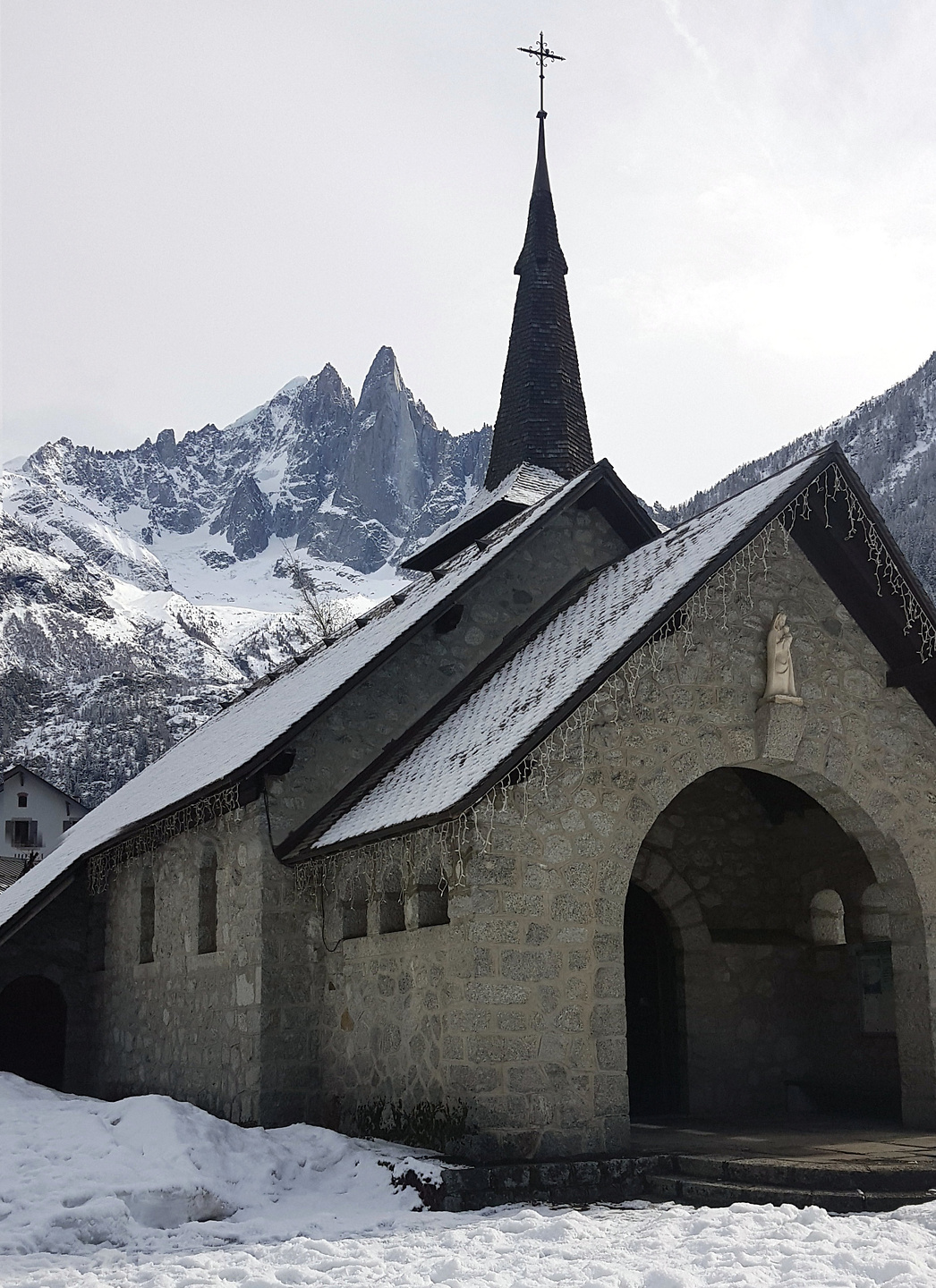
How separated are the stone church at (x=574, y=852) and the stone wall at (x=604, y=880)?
22 millimetres

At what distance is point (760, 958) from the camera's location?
44.3 ft

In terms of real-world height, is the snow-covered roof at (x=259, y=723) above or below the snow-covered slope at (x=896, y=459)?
below

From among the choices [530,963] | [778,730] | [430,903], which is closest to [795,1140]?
[530,963]

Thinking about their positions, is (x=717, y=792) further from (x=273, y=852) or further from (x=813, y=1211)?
(x=813, y=1211)

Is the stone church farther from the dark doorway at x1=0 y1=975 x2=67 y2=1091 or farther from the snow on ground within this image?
the dark doorway at x1=0 y1=975 x2=67 y2=1091

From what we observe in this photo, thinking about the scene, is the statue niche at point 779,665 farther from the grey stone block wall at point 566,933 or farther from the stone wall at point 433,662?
the stone wall at point 433,662

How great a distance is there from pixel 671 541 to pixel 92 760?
96023 mm

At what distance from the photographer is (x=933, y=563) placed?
56969mm

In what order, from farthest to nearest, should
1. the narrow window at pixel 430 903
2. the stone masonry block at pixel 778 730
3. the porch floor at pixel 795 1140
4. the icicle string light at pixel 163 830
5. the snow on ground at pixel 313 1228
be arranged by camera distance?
the icicle string light at pixel 163 830
the stone masonry block at pixel 778 730
the narrow window at pixel 430 903
the porch floor at pixel 795 1140
the snow on ground at pixel 313 1228

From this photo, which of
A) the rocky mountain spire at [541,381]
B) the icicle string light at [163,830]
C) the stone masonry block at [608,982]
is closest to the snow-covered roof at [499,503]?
the rocky mountain spire at [541,381]

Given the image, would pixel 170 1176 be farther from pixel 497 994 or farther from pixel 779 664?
pixel 779 664

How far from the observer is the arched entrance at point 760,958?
1302 centimetres

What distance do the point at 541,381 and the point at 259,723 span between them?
8578 mm

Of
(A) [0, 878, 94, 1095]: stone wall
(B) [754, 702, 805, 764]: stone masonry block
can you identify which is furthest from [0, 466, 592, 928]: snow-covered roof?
(B) [754, 702, 805, 764]: stone masonry block
